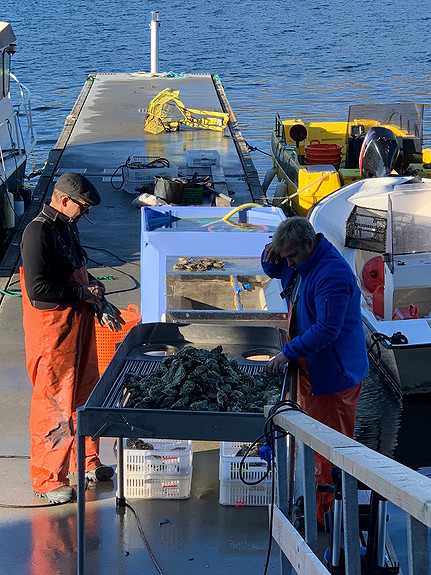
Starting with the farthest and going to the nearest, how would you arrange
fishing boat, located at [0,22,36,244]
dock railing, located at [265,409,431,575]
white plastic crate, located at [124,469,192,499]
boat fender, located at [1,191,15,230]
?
fishing boat, located at [0,22,36,244]
boat fender, located at [1,191,15,230]
white plastic crate, located at [124,469,192,499]
dock railing, located at [265,409,431,575]

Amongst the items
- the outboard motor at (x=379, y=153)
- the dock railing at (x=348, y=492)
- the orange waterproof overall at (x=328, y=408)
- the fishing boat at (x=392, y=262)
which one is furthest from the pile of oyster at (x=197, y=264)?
the outboard motor at (x=379, y=153)

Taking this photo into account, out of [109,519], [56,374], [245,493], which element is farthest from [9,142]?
[245,493]

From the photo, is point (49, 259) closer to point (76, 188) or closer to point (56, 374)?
point (76, 188)

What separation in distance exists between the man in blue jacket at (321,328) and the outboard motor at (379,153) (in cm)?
811

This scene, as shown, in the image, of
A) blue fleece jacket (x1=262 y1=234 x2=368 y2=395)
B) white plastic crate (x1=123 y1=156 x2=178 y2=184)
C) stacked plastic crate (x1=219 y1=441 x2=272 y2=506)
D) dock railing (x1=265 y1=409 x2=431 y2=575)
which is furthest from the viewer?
white plastic crate (x1=123 y1=156 x2=178 y2=184)

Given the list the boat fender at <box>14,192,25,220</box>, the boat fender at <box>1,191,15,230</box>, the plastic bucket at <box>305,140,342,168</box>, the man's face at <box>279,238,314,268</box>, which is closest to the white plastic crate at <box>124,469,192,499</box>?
the man's face at <box>279,238,314,268</box>

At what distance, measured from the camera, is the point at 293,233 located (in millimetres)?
4914

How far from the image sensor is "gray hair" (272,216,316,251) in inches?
193

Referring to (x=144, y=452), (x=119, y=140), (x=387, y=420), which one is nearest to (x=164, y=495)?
(x=144, y=452)

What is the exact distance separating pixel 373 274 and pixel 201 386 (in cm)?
611

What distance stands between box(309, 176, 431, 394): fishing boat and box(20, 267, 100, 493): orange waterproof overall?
12.8 feet

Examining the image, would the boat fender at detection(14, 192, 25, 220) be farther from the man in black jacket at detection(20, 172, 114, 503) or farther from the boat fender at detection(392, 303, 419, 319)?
the man in black jacket at detection(20, 172, 114, 503)

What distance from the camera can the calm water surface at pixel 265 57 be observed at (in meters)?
22.3

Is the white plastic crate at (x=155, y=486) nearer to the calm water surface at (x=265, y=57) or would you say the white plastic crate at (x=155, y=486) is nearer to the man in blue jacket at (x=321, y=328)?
the man in blue jacket at (x=321, y=328)
